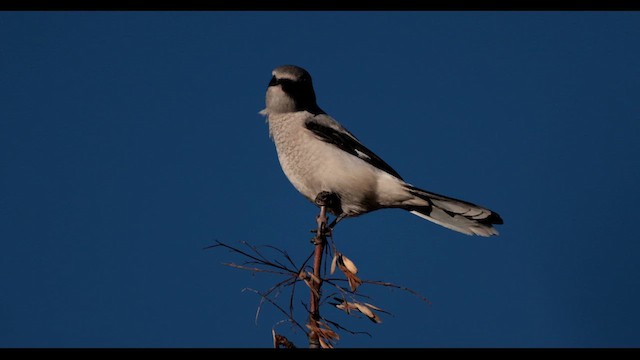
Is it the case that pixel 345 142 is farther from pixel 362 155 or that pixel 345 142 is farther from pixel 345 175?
pixel 345 175

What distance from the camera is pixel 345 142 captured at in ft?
13.6

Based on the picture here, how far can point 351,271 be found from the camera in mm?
2549

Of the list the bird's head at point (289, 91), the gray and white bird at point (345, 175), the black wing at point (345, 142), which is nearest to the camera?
the gray and white bird at point (345, 175)

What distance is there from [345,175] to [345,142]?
317 millimetres

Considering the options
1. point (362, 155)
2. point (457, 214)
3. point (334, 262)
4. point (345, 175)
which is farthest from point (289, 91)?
point (334, 262)

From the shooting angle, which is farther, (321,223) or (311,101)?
(311,101)

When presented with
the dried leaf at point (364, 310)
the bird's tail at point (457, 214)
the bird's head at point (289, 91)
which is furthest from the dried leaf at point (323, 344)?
the bird's head at point (289, 91)

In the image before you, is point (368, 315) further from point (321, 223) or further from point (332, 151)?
Result: point (332, 151)

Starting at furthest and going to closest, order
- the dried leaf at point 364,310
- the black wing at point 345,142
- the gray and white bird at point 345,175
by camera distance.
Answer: the black wing at point 345,142
the gray and white bird at point 345,175
the dried leaf at point 364,310

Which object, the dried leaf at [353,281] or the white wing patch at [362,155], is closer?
the dried leaf at [353,281]

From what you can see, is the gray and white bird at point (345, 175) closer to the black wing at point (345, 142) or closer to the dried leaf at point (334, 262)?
the black wing at point (345, 142)

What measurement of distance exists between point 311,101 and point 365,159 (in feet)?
1.93

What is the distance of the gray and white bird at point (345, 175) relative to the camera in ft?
12.7
